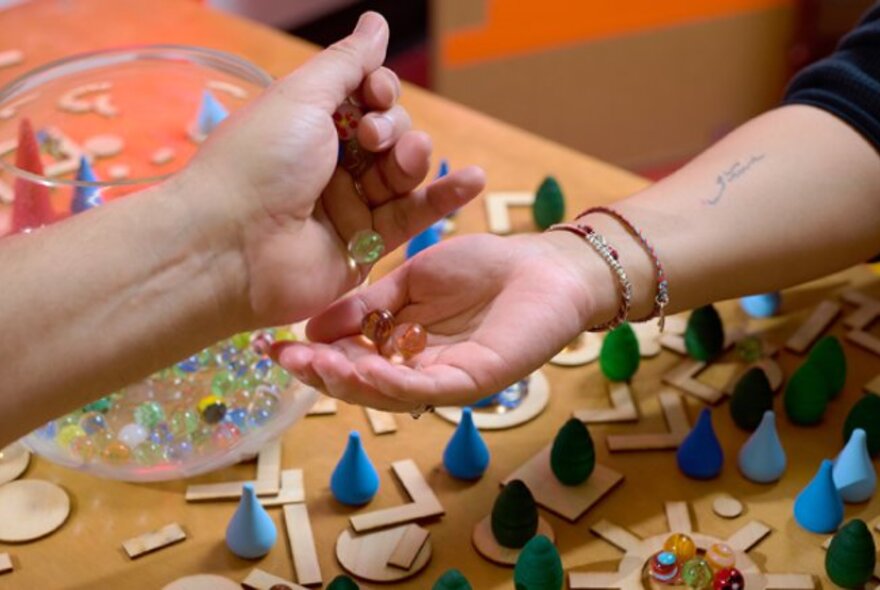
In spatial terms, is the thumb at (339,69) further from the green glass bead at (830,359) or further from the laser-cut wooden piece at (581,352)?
the green glass bead at (830,359)

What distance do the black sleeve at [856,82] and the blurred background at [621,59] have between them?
1231mm

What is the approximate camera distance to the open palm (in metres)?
0.82

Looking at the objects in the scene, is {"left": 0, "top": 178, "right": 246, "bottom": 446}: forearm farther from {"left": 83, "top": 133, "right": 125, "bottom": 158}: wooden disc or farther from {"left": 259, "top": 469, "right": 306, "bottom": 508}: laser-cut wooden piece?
{"left": 83, "top": 133, "right": 125, "bottom": 158}: wooden disc

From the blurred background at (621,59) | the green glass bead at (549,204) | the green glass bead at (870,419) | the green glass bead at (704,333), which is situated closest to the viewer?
the green glass bead at (870,419)

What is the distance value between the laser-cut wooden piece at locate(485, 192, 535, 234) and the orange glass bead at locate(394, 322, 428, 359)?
359 millimetres

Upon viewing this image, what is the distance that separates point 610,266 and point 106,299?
1.31 ft

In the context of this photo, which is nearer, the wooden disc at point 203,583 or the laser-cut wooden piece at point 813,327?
the wooden disc at point 203,583

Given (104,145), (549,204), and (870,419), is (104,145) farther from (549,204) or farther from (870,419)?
(870,419)

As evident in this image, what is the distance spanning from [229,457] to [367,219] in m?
0.22

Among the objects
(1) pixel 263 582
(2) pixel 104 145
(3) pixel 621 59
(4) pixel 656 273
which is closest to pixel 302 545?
(1) pixel 263 582

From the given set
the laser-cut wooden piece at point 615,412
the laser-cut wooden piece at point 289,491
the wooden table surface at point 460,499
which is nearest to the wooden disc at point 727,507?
the wooden table surface at point 460,499

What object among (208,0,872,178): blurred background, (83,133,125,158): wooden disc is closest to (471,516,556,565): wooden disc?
(83,133,125,158): wooden disc

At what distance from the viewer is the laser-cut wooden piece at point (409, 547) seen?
88 centimetres

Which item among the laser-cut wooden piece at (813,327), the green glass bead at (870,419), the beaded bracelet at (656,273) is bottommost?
the laser-cut wooden piece at (813,327)
